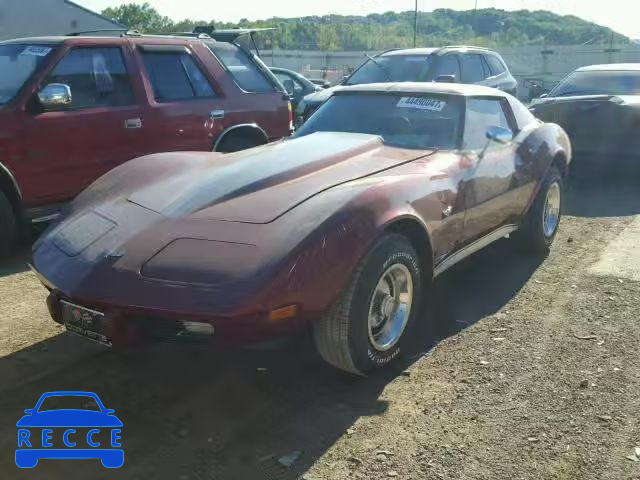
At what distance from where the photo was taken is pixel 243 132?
700 cm

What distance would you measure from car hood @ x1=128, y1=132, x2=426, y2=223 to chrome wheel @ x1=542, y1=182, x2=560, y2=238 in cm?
191

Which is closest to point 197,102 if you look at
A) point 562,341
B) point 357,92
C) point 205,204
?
point 357,92

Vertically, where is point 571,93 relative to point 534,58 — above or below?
below

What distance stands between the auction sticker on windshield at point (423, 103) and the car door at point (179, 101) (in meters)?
2.58

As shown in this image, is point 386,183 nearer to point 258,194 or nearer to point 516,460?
point 258,194

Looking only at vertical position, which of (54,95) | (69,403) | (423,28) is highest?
(423,28)

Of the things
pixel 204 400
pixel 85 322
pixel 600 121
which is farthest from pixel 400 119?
pixel 600 121

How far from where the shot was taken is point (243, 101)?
7.01 meters

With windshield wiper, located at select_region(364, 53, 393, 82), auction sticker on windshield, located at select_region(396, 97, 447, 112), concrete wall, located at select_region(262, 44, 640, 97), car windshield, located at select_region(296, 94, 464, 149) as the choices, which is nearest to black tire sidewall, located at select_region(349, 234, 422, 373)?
car windshield, located at select_region(296, 94, 464, 149)

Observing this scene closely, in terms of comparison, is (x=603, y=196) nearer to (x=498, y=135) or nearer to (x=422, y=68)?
(x=422, y=68)

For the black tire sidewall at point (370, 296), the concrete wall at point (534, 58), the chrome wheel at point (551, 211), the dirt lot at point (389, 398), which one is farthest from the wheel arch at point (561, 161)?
the concrete wall at point (534, 58)

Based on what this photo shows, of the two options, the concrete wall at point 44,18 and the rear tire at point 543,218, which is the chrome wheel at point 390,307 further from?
the concrete wall at point 44,18

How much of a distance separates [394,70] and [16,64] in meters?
6.01

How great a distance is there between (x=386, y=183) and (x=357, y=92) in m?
1.69
